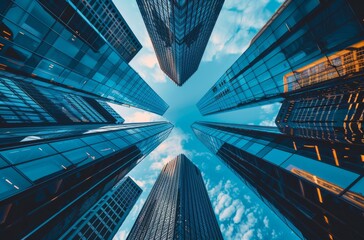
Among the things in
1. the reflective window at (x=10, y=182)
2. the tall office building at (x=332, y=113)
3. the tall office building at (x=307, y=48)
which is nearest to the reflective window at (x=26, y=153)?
the reflective window at (x=10, y=182)

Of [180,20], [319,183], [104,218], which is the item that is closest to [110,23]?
[180,20]

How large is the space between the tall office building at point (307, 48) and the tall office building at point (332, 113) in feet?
6.66

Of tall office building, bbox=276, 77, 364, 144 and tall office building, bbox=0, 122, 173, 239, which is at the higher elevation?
tall office building, bbox=0, 122, 173, 239

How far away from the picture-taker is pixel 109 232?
65125 mm

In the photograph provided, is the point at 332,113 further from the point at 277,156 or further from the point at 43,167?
the point at 43,167

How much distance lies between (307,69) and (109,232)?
273 ft

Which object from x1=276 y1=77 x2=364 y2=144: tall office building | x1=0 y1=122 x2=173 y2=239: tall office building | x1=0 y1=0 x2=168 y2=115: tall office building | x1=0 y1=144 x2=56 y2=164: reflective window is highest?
x1=0 y1=0 x2=168 y2=115: tall office building

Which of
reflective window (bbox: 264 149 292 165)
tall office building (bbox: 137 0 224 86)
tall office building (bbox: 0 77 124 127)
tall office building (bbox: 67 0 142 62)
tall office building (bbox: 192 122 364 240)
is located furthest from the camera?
tall office building (bbox: 67 0 142 62)

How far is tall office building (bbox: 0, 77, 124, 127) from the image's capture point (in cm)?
2758

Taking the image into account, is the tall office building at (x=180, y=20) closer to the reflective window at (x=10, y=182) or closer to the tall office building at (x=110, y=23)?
the tall office building at (x=110, y=23)

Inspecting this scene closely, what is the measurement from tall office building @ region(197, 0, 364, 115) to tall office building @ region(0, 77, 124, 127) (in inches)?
1307

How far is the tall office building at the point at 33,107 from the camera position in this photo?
27.6 m

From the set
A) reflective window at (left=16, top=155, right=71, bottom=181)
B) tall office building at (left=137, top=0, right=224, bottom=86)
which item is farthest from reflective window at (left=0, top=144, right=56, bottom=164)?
tall office building at (left=137, top=0, right=224, bottom=86)

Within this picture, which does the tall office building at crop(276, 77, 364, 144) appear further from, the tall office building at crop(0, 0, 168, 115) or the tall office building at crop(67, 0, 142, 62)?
the tall office building at crop(67, 0, 142, 62)
